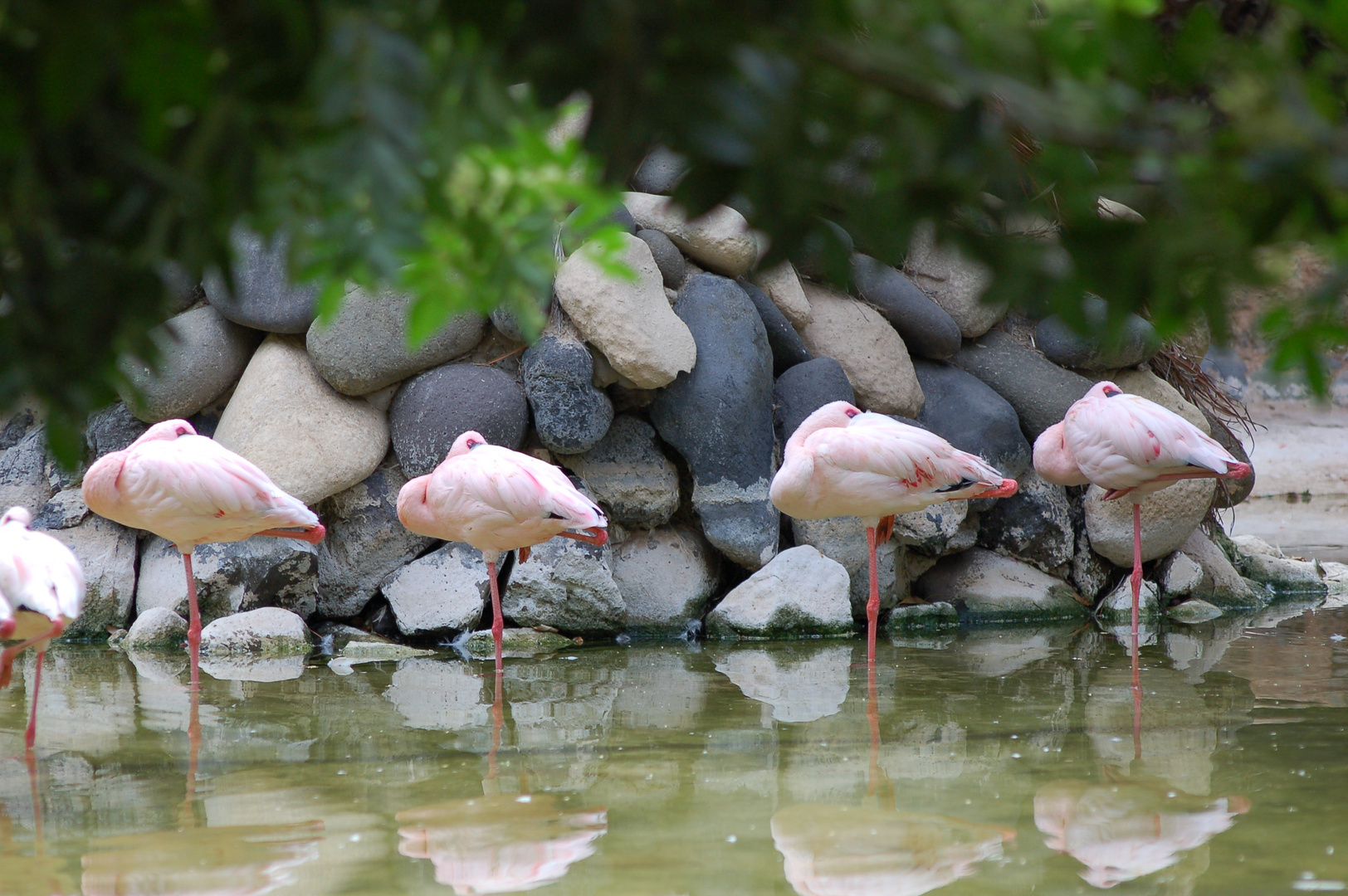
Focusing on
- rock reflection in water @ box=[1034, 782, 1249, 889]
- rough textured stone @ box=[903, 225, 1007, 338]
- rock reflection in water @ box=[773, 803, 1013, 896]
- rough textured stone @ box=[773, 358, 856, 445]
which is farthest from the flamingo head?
rough textured stone @ box=[903, 225, 1007, 338]

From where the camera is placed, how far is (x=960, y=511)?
6426 mm

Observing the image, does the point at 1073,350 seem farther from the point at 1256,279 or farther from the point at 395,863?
the point at 1256,279

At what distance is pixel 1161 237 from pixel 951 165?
17cm

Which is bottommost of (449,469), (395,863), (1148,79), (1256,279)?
(449,469)

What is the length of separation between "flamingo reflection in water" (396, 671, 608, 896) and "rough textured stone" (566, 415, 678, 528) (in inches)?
125

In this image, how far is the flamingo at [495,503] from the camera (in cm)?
491

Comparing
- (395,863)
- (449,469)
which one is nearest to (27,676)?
(449,469)

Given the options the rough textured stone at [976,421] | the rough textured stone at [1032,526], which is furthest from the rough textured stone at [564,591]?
the rough textured stone at [1032,526]

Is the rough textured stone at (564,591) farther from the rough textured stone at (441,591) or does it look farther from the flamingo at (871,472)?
the flamingo at (871,472)

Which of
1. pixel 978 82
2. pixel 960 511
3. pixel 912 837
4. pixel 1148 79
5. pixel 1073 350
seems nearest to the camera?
pixel 978 82

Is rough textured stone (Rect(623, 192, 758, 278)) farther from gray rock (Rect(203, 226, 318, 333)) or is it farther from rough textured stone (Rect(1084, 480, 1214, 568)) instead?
rough textured stone (Rect(1084, 480, 1214, 568))

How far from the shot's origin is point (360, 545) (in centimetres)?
603

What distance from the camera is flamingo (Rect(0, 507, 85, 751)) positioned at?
134 inches

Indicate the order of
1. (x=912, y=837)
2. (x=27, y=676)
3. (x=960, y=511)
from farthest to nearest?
1. (x=960, y=511)
2. (x=27, y=676)
3. (x=912, y=837)
